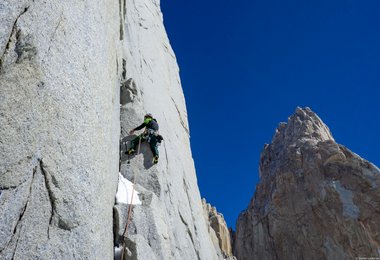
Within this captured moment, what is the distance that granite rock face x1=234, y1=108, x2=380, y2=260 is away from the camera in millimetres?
52906

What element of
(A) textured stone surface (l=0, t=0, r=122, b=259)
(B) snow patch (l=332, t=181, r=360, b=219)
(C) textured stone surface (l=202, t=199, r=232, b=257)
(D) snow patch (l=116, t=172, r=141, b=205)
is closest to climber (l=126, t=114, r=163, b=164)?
(D) snow patch (l=116, t=172, r=141, b=205)

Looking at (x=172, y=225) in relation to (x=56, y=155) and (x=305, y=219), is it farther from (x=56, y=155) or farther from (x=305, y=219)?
(x=305, y=219)

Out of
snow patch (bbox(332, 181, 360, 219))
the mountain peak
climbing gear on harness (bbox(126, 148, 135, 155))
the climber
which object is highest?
the mountain peak

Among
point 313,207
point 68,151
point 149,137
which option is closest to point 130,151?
point 149,137

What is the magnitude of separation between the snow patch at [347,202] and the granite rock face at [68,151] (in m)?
47.2

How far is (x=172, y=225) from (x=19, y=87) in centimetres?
585

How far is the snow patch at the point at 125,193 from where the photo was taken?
981 centimetres

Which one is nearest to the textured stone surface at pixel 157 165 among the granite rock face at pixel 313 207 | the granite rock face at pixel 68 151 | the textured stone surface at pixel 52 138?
the granite rock face at pixel 68 151

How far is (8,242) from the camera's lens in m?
6.03

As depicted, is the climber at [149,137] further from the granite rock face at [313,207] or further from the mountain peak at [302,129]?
the mountain peak at [302,129]

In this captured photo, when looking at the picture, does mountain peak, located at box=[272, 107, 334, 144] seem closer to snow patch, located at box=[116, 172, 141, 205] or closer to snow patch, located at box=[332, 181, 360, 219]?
snow patch, located at box=[332, 181, 360, 219]

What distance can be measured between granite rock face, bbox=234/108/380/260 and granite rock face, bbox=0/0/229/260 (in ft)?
151

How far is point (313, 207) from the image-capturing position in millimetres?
58312

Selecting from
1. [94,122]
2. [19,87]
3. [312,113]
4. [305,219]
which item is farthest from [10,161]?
[312,113]
